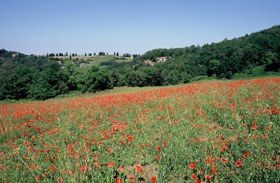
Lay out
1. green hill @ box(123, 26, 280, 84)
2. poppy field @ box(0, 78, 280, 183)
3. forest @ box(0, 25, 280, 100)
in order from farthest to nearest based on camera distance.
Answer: forest @ box(0, 25, 280, 100) < green hill @ box(123, 26, 280, 84) < poppy field @ box(0, 78, 280, 183)

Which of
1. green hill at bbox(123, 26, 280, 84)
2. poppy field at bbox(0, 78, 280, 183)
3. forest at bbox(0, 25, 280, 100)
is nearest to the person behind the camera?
poppy field at bbox(0, 78, 280, 183)

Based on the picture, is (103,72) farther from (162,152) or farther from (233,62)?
(162,152)

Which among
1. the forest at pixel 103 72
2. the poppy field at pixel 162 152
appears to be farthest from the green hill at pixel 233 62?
the poppy field at pixel 162 152

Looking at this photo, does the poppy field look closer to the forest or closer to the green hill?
the forest

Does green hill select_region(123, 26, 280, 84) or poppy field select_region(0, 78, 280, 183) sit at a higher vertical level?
green hill select_region(123, 26, 280, 84)

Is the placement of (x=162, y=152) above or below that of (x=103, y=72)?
above

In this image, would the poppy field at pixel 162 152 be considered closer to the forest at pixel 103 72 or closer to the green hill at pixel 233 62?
the forest at pixel 103 72

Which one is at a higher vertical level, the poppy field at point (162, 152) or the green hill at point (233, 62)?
the green hill at point (233, 62)

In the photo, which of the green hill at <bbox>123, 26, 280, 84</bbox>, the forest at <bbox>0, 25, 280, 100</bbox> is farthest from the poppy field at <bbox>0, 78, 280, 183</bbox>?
the green hill at <bbox>123, 26, 280, 84</bbox>

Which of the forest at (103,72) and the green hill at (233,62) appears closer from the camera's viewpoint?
the green hill at (233,62)

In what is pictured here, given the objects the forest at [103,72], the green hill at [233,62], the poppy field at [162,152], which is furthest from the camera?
the forest at [103,72]

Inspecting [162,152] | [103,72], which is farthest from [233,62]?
[162,152]

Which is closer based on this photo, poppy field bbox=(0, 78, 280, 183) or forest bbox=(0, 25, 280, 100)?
poppy field bbox=(0, 78, 280, 183)

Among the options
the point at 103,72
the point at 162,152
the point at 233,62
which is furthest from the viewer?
the point at 103,72
